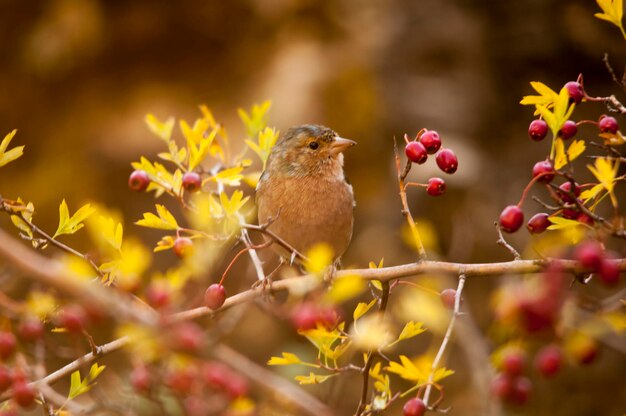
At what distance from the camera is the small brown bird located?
3.46 meters

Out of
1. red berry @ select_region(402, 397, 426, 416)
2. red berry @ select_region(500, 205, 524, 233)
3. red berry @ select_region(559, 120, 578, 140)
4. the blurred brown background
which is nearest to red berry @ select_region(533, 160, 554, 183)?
red berry @ select_region(500, 205, 524, 233)

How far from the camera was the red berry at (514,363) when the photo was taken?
4.50 ft

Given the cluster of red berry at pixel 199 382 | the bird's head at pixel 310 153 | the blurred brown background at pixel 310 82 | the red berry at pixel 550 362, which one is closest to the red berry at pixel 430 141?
the red berry at pixel 550 362

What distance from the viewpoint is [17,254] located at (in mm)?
1096

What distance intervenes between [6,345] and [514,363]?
1.07 meters

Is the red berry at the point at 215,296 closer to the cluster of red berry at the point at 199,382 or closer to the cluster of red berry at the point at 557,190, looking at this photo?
the cluster of red berry at the point at 199,382

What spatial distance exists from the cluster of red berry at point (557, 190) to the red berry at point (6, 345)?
1138mm

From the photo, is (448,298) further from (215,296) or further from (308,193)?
(308,193)

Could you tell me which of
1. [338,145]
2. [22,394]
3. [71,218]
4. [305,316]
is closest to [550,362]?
[305,316]

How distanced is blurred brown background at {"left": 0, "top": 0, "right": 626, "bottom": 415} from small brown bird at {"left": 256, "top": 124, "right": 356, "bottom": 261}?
8.48ft

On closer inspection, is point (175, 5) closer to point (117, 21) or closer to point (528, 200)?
point (117, 21)

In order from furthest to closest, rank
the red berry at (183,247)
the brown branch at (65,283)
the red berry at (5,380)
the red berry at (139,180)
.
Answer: the red berry at (139,180) < the red berry at (183,247) < the red berry at (5,380) < the brown branch at (65,283)

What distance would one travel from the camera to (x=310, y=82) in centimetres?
676

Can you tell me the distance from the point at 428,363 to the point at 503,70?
561cm
